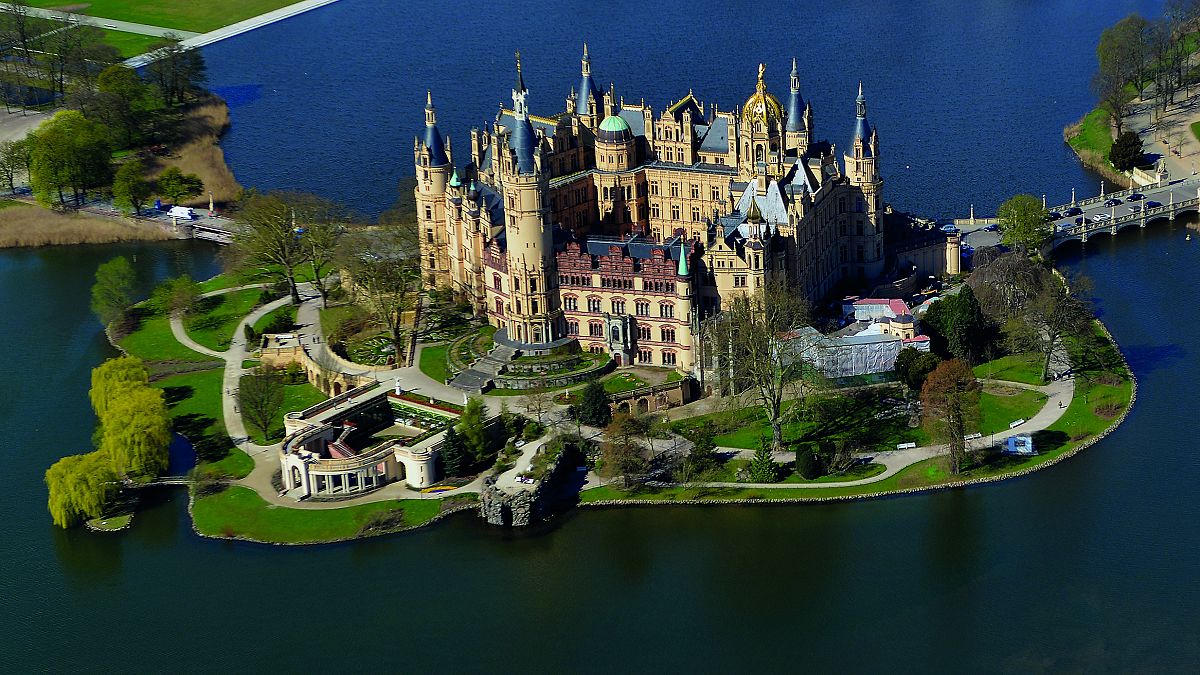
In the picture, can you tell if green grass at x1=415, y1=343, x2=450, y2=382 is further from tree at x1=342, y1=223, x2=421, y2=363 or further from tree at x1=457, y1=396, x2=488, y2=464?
tree at x1=457, y1=396, x2=488, y2=464

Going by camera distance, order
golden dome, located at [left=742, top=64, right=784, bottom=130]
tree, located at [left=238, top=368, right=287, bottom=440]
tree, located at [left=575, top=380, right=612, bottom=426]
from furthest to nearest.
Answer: golden dome, located at [left=742, top=64, right=784, bottom=130], tree, located at [left=238, top=368, right=287, bottom=440], tree, located at [left=575, top=380, right=612, bottom=426]

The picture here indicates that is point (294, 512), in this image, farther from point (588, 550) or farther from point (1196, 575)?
point (1196, 575)

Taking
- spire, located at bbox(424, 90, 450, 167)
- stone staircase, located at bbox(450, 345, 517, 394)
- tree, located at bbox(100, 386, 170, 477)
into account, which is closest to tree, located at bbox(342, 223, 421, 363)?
spire, located at bbox(424, 90, 450, 167)

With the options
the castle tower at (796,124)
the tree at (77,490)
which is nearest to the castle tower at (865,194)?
the castle tower at (796,124)

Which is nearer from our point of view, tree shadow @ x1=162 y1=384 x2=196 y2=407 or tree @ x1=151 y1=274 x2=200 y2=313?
tree shadow @ x1=162 y1=384 x2=196 y2=407

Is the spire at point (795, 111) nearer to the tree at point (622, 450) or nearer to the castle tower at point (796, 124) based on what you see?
the castle tower at point (796, 124)

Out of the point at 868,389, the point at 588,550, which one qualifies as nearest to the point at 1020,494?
the point at 868,389
